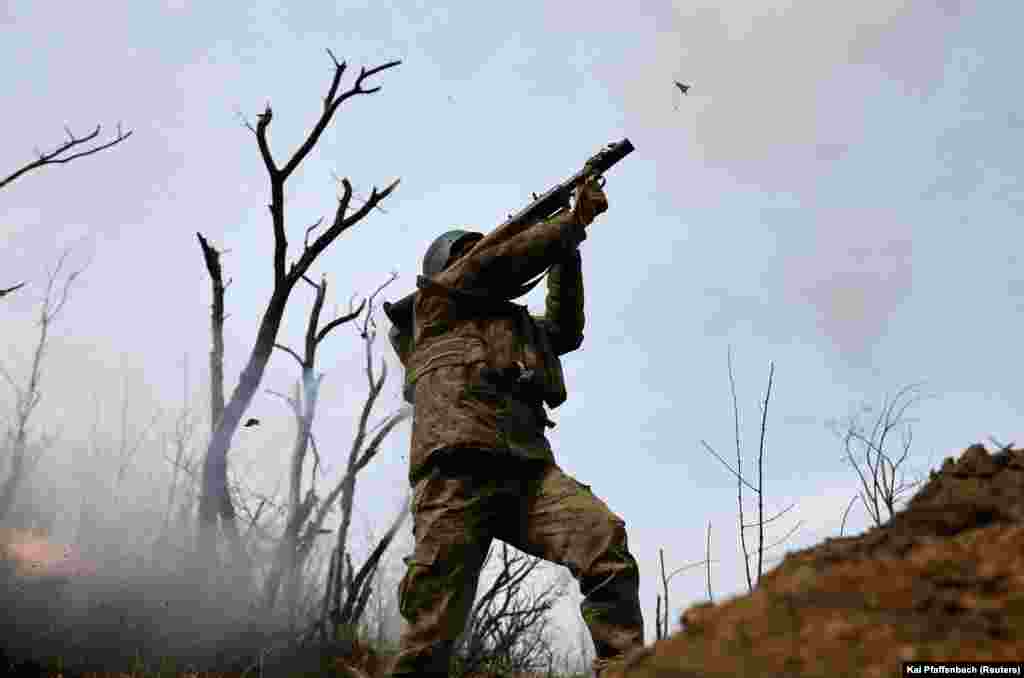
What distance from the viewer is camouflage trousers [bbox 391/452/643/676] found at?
11.0ft

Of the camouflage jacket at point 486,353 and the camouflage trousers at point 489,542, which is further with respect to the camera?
the camouflage jacket at point 486,353

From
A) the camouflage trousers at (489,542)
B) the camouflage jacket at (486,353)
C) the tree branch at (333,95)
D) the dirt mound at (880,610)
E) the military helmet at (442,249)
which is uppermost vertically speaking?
the tree branch at (333,95)

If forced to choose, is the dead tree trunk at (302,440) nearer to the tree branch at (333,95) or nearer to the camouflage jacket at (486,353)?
the tree branch at (333,95)

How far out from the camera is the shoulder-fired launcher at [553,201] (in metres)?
4.75

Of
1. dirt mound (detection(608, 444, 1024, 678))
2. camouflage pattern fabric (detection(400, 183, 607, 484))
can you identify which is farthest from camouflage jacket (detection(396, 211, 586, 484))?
dirt mound (detection(608, 444, 1024, 678))

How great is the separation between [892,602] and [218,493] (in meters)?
8.61

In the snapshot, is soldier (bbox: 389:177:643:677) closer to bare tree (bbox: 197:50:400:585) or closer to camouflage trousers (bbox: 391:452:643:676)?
camouflage trousers (bbox: 391:452:643:676)

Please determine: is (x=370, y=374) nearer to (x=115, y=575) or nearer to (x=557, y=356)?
Answer: (x=115, y=575)

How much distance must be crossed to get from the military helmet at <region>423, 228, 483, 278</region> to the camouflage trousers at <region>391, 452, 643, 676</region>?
1239 millimetres

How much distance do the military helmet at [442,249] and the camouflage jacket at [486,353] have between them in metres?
0.30

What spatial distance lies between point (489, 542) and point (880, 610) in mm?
2396

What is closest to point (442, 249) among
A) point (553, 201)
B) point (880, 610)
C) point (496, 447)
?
point (553, 201)

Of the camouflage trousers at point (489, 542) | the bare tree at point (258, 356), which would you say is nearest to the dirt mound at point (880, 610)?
the camouflage trousers at point (489, 542)

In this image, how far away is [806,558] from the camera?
1.85m
